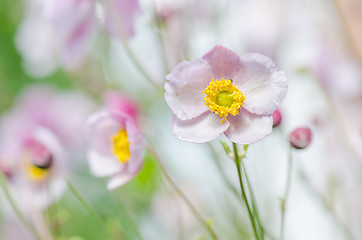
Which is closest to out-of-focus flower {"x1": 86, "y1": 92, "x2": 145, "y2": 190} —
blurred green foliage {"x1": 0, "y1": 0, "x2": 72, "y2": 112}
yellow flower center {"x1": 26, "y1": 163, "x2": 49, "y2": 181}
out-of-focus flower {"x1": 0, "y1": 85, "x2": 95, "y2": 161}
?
yellow flower center {"x1": 26, "y1": 163, "x2": 49, "y2": 181}

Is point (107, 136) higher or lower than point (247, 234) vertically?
higher

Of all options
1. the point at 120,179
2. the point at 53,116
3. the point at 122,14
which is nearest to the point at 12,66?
the point at 53,116

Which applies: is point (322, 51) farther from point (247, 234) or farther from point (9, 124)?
point (9, 124)

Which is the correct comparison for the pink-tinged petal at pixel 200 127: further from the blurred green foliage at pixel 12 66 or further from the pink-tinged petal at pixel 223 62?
the blurred green foliage at pixel 12 66

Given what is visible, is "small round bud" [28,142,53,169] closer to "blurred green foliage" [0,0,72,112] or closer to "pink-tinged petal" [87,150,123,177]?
"pink-tinged petal" [87,150,123,177]

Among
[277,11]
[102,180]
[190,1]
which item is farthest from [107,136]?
[102,180]

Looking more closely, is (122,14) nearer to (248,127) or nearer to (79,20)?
(79,20)
